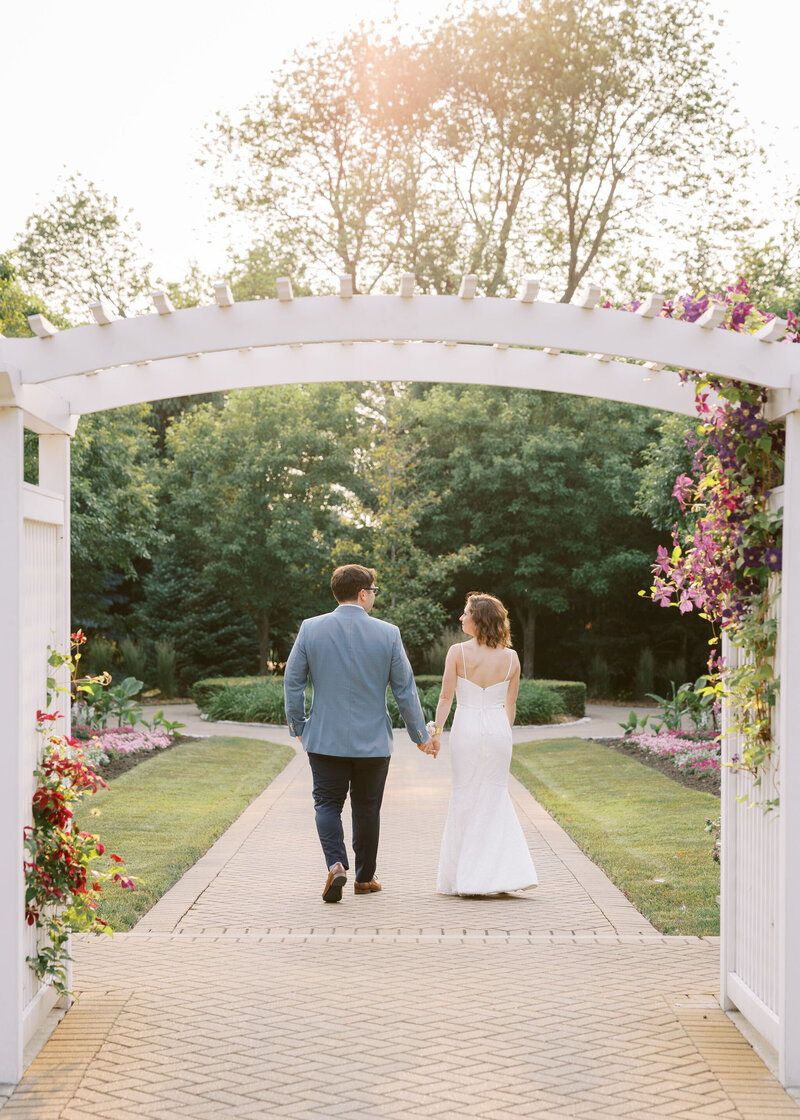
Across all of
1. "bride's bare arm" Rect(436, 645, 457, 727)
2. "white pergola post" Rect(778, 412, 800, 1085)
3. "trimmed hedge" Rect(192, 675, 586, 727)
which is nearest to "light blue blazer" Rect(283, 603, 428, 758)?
"bride's bare arm" Rect(436, 645, 457, 727)

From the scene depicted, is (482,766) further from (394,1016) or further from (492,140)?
(492,140)

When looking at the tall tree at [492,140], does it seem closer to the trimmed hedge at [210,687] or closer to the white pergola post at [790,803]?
the trimmed hedge at [210,687]

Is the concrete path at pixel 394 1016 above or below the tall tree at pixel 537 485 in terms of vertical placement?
below

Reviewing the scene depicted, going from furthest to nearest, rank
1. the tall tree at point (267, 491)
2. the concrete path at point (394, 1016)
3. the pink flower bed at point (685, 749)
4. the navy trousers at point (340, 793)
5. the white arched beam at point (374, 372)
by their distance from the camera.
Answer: the tall tree at point (267, 491), the pink flower bed at point (685, 749), the navy trousers at point (340, 793), the white arched beam at point (374, 372), the concrete path at point (394, 1016)

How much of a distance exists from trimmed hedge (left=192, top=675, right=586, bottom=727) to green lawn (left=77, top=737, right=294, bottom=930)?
135 inches

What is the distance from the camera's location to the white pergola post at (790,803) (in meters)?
4.02

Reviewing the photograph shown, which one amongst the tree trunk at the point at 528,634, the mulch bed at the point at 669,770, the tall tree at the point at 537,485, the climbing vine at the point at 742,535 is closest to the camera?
the climbing vine at the point at 742,535

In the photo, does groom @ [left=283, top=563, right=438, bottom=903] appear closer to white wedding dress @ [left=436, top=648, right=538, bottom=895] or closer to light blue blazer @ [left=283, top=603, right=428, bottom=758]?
light blue blazer @ [left=283, top=603, right=428, bottom=758]

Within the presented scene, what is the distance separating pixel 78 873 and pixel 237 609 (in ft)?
81.8

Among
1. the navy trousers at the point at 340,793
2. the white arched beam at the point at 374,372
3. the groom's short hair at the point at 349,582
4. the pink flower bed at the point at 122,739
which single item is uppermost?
the white arched beam at the point at 374,372

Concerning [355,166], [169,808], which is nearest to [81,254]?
[355,166]

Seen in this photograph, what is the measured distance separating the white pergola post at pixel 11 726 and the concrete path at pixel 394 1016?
0.32 meters

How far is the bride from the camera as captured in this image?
23.4ft

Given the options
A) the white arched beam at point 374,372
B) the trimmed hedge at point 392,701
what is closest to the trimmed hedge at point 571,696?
the trimmed hedge at point 392,701
